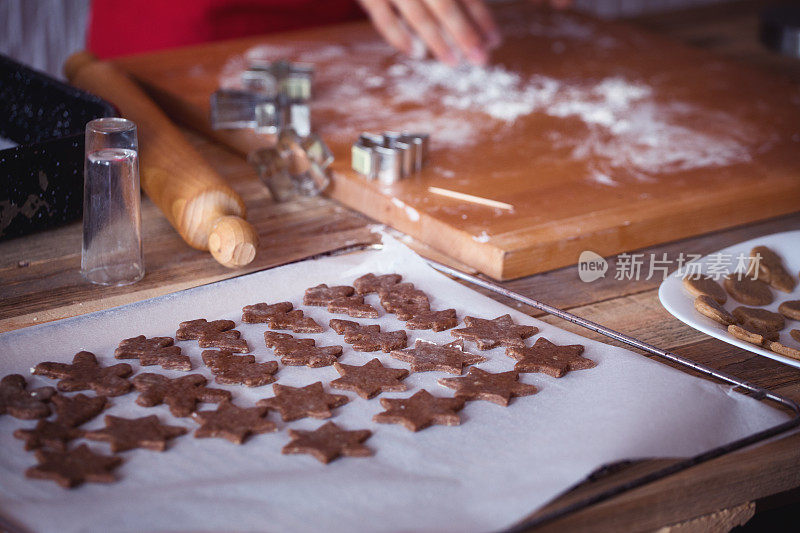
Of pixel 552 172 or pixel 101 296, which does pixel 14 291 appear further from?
pixel 552 172

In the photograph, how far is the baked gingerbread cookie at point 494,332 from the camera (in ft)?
3.58

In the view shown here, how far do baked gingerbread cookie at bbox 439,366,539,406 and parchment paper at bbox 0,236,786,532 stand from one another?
0.01 metres

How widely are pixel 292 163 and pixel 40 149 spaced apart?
0.41 meters

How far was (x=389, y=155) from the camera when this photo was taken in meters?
1.46

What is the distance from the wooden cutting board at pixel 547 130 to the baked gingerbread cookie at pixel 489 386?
0.96 ft

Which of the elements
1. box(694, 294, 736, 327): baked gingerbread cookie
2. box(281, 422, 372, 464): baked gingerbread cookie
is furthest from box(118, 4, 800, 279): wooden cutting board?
box(281, 422, 372, 464): baked gingerbread cookie

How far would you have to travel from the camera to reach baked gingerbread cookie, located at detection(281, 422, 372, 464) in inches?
35.0

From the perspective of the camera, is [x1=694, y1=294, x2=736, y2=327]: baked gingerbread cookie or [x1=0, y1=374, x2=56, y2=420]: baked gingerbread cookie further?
[x1=694, y1=294, x2=736, y2=327]: baked gingerbread cookie

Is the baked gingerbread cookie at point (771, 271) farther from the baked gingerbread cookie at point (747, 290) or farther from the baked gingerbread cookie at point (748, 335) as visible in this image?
the baked gingerbread cookie at point (748, 335)

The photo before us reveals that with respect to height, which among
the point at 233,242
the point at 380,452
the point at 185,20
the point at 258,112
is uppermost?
the point at 185,20

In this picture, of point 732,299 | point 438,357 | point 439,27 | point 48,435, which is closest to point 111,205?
point 48,435

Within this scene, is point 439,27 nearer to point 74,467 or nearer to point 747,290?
point 747,290

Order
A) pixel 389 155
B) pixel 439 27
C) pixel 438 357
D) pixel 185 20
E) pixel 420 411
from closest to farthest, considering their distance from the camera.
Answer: pixel 420 411, pixel 438 357, pixel 389 155, pixel 439 27, pixel 185 20

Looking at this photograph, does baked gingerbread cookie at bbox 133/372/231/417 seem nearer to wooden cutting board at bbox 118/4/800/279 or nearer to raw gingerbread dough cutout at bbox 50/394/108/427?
raw gingerbread dough cutout at bbox 50/394/108/427
